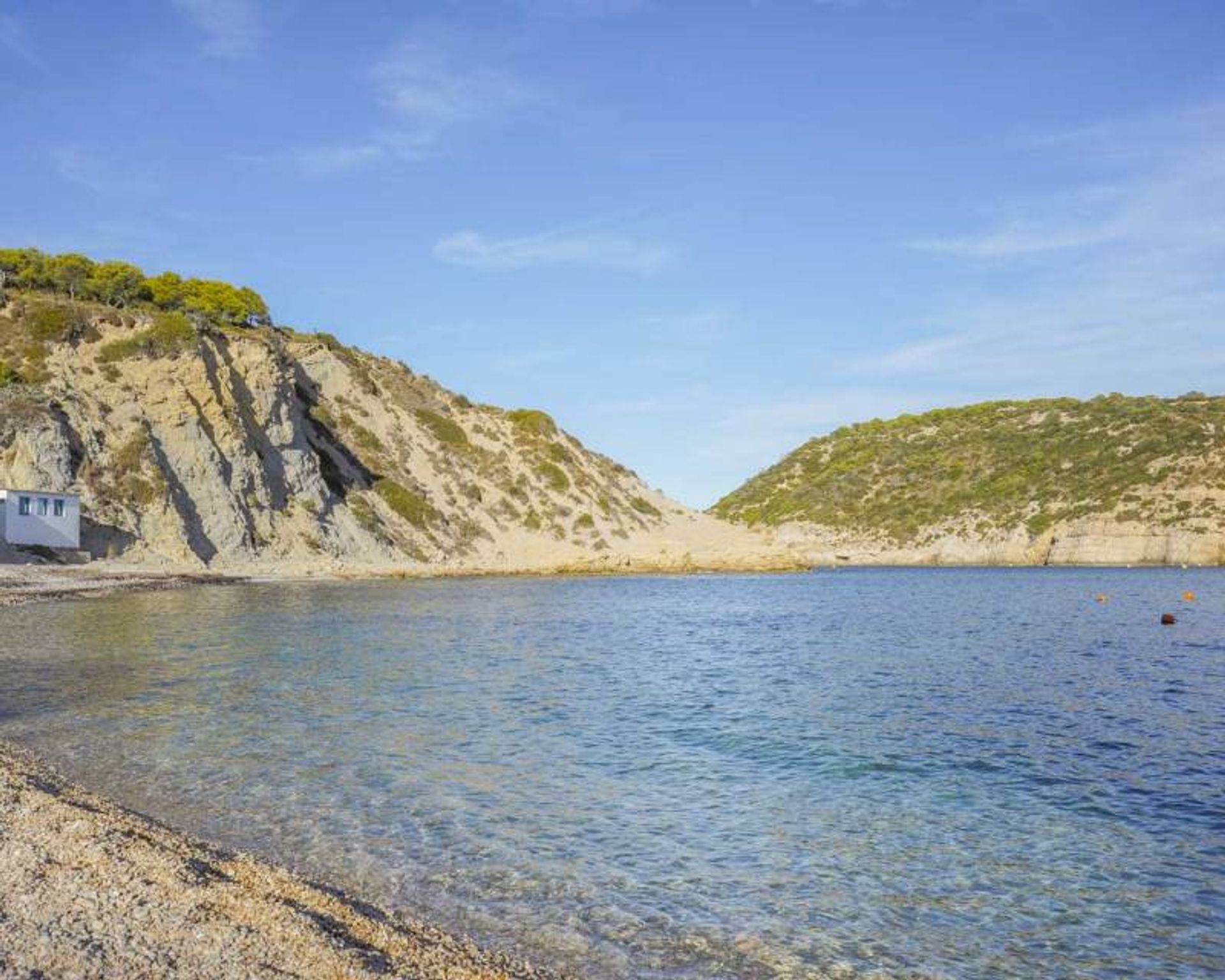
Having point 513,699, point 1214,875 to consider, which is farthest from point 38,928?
point 513,699

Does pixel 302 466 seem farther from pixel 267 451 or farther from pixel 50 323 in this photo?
pixel 50 323

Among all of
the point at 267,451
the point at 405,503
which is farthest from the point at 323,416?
the point at 267,451

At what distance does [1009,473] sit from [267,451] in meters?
93.2

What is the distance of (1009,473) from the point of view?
121m

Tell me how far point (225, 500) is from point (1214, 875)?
188 feet

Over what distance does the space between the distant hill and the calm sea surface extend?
76886mm

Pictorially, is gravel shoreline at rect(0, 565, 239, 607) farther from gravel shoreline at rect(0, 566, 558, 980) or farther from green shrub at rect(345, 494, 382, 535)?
gravel shoreline at rect(0, 566, 558, 980)

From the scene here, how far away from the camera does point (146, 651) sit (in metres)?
25.5

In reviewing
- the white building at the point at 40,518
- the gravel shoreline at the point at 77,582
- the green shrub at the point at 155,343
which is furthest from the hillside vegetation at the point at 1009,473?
the white building at the point at 40,518

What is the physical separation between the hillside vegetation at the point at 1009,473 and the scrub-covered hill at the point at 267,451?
35.2m

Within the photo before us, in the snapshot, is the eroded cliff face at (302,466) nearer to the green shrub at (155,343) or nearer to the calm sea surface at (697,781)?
the green shrub at (155,343)

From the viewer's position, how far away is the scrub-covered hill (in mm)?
54531

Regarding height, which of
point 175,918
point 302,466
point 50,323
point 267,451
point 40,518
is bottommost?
point 175,918

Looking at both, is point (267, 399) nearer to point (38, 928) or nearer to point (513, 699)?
point (513, 699)
